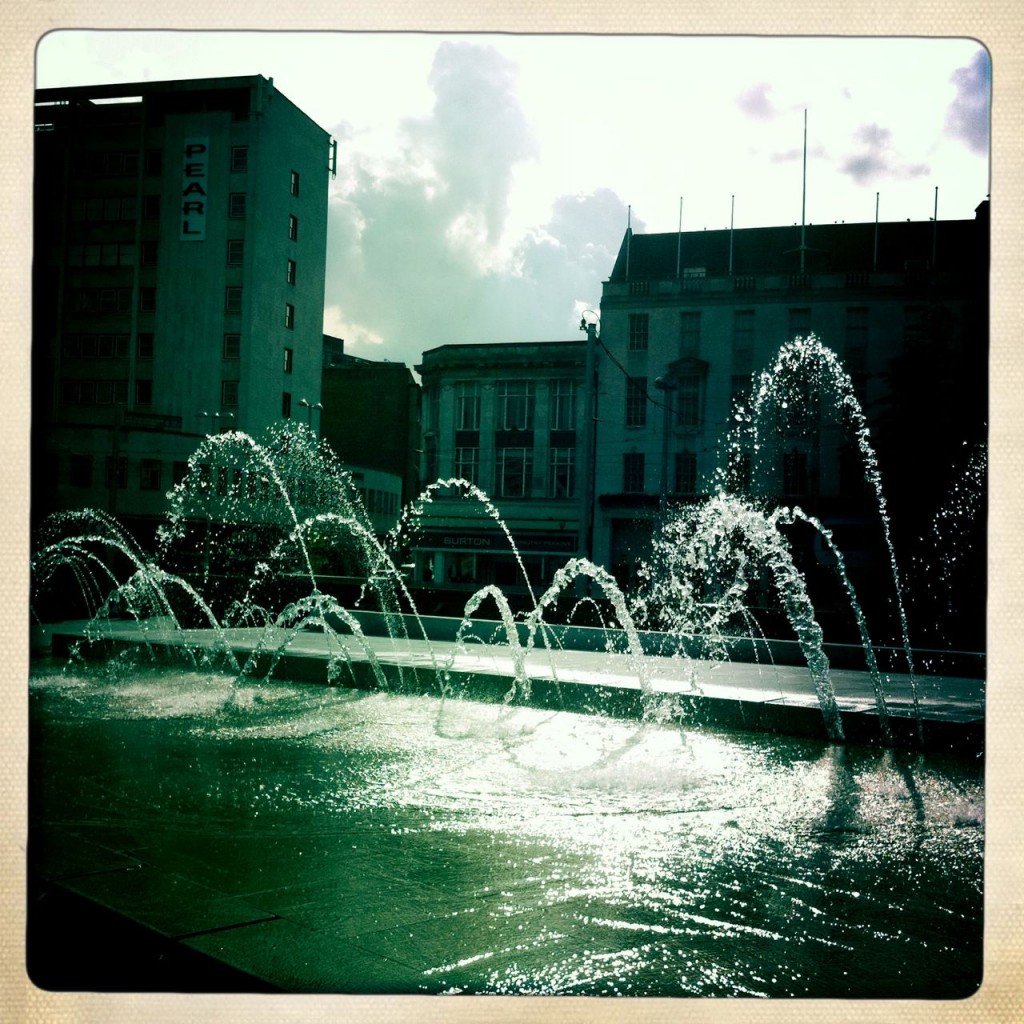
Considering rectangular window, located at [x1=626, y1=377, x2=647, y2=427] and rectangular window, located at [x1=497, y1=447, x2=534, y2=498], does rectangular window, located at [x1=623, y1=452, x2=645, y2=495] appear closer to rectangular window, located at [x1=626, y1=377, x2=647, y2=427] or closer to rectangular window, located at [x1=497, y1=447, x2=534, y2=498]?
rectangular window, located at [x1=626, y1=377, x2=647, y2=427]

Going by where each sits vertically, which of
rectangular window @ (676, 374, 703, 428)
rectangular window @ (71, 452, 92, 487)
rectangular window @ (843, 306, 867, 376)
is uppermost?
rectangular window @ (843, 306, 867, 376)

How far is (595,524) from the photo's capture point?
24.5m

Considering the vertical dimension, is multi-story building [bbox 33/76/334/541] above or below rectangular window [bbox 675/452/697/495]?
above

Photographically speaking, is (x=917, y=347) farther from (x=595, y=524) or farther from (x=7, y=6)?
(x=7, y=6)

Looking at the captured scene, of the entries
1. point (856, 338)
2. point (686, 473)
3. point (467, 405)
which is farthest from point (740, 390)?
point (467, 405)

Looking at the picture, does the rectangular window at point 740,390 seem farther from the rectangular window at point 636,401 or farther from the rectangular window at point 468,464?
the rectangular window at point 468,464

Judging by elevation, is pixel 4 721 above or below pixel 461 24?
below

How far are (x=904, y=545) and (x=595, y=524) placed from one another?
865 centimetres

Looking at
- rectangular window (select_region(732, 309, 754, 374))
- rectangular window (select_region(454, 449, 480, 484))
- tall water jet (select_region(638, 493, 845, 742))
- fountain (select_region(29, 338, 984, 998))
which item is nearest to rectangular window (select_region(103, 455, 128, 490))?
rectangular window (select_region(454, 449, 480, 484))

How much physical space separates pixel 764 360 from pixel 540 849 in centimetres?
2088

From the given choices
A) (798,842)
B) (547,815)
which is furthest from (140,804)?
(798,842)

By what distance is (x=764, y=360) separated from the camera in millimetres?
22766

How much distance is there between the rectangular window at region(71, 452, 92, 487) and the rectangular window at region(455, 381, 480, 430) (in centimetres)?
918

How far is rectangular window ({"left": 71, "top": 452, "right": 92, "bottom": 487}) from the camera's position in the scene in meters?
22.0
